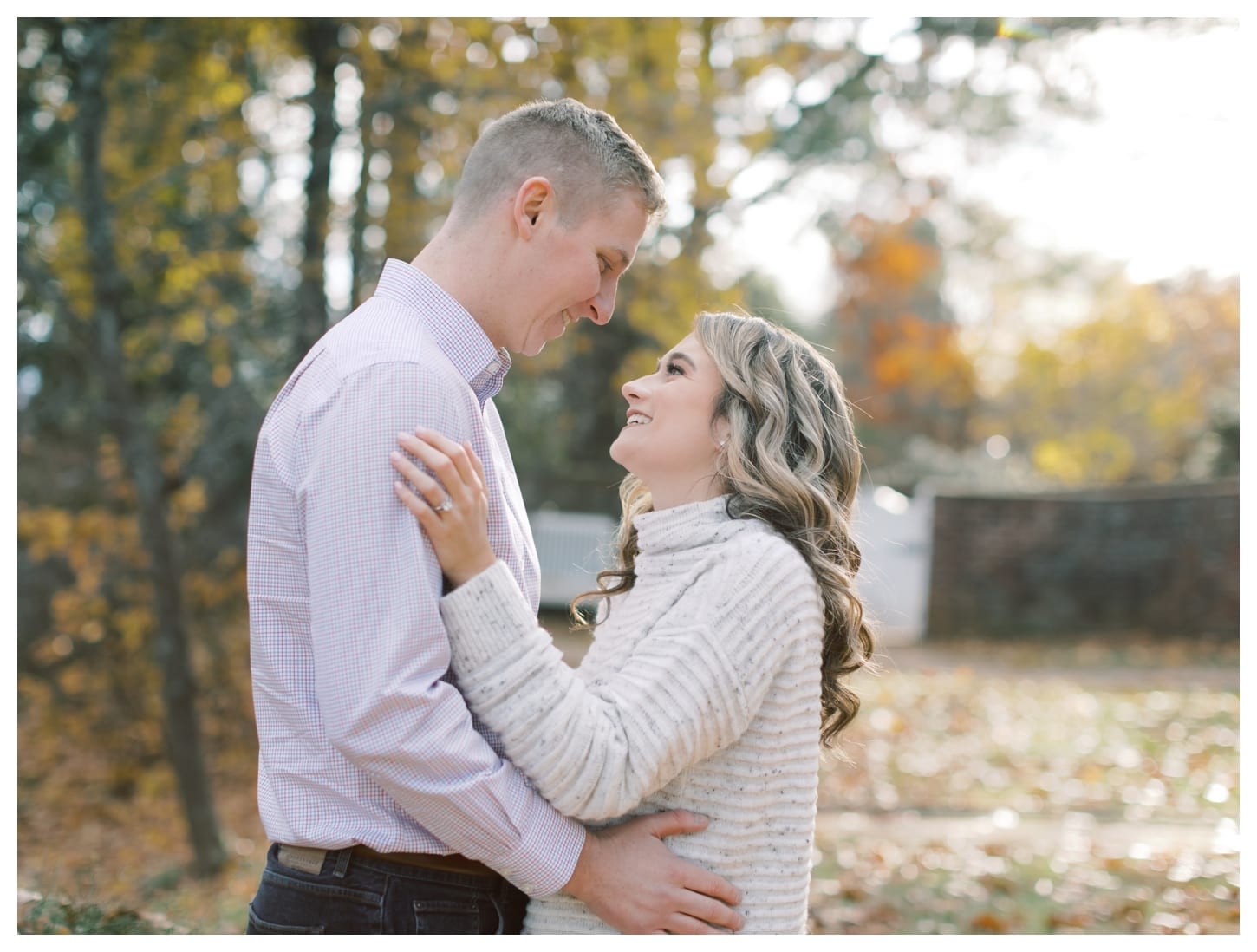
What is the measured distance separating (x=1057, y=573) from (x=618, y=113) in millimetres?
11029

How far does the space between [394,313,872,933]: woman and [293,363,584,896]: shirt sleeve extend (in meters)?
0.05

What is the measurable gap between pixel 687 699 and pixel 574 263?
0.80 m

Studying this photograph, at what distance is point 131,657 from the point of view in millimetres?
9031

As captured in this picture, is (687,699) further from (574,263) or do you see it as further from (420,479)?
(574,263)

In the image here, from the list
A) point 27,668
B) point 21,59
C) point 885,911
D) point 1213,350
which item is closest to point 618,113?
point 21,59

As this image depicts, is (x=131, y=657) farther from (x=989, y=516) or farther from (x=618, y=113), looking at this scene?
(x=989, y=516)

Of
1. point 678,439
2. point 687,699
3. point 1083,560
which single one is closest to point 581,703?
point 687,699

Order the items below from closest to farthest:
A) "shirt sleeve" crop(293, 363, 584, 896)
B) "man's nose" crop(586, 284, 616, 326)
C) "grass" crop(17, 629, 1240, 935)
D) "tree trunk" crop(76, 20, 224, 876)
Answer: "shirt sleeve" crop(293, 363, 584, 896), "man's nose" crop(586, 284, 616, 326), "grass" crop(17, 629, 1240, 935), "tree trunk" crop(76, 20, 224, 876)

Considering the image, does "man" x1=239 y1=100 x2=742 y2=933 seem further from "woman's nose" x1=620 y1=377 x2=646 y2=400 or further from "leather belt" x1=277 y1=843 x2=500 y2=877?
"woman's nose" x1=620 y1=377 x2=646 y2=400

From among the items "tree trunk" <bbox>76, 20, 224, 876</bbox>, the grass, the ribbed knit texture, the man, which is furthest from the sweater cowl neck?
"tree trunk" <bbox>76, 20, 224, 876</bbox>

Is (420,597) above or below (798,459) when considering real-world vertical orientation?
below

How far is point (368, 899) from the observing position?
1.92 metres

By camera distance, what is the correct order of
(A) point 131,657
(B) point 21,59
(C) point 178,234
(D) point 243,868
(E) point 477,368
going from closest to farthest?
1. (E) point 477,368
2. (D) point 243,868
3. (B) point 21,59
4. (C) point 178,234
5. (A) point 131,657

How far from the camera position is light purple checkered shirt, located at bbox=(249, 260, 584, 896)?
5.77 feet
